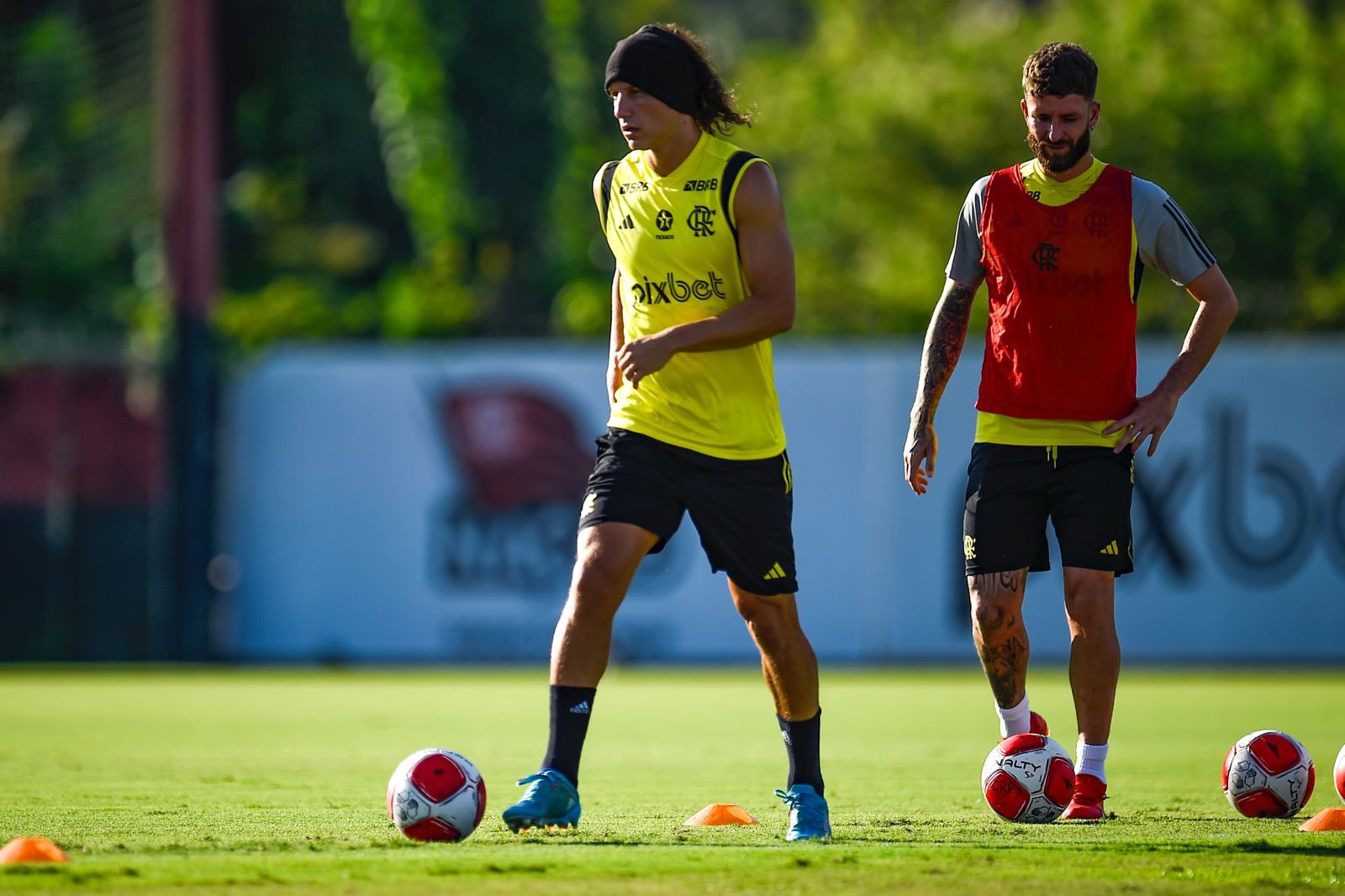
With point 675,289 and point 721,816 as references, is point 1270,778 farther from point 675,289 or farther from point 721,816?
point 675,289

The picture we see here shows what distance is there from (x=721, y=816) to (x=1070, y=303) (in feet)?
6.83

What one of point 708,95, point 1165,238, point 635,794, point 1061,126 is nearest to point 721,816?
point 635,794

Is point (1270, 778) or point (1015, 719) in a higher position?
point (1015, 719)

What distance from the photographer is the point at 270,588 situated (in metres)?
20.3

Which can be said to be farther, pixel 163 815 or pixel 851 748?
pixel 851 748

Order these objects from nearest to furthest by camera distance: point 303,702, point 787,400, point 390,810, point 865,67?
point 390,810 < point 303,702 < point 787,400 < point 865,67

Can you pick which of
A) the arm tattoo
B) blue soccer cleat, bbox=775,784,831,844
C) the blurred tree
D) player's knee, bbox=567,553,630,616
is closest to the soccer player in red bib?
the arm tattoo

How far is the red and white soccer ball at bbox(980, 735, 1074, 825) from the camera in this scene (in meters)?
6.48

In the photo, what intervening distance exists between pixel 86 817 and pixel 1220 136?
24.4 meters

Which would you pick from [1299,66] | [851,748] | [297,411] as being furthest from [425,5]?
[851,748]

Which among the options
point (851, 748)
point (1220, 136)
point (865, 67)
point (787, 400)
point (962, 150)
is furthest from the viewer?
point (865, 67)

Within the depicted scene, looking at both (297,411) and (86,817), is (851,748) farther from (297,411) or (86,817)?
(297,411)

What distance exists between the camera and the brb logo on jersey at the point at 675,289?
6.27m

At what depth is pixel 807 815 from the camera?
6027 millimetres
